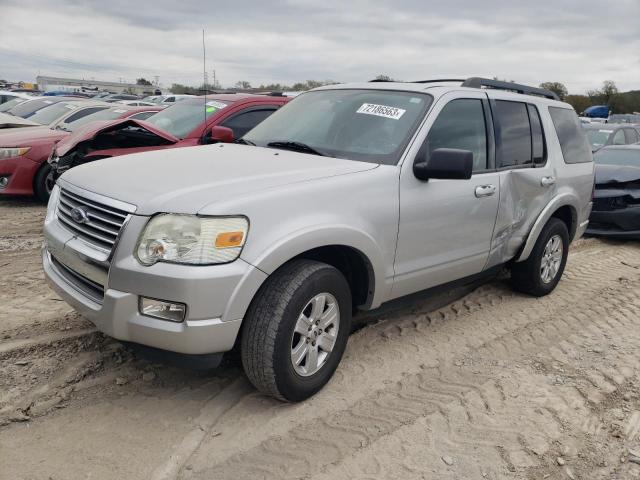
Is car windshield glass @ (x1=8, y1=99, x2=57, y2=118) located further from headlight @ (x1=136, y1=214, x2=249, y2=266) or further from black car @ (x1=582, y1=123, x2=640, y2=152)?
headlight @ (x1=136, y1=214, x2=249, y2=266)

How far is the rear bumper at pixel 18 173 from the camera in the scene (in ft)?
25.7

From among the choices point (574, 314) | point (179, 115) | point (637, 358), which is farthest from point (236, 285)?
point (179, 115)

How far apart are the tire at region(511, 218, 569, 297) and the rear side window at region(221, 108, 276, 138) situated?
3.83 m

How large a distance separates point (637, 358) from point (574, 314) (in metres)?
0.83

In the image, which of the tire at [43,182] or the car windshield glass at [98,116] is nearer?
the tire at [43,182]

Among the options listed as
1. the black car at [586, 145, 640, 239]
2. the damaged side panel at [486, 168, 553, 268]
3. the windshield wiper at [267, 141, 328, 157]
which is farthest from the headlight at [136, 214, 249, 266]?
the black car at [586, 145, 640, 239]

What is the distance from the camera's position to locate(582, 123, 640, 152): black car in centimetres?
Result: 1196

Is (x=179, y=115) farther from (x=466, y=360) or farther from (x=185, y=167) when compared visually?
(x=466, y=360)

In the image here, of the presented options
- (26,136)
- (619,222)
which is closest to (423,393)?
(619,222)

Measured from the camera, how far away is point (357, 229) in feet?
10.5

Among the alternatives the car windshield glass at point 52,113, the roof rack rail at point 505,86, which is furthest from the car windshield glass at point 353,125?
the car windshield glass at point 52,113

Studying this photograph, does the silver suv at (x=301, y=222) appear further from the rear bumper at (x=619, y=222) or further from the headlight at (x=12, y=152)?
the headlight at (x=12, y=152)

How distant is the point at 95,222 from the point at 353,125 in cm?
180

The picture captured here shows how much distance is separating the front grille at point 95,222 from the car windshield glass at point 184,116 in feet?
13.2
